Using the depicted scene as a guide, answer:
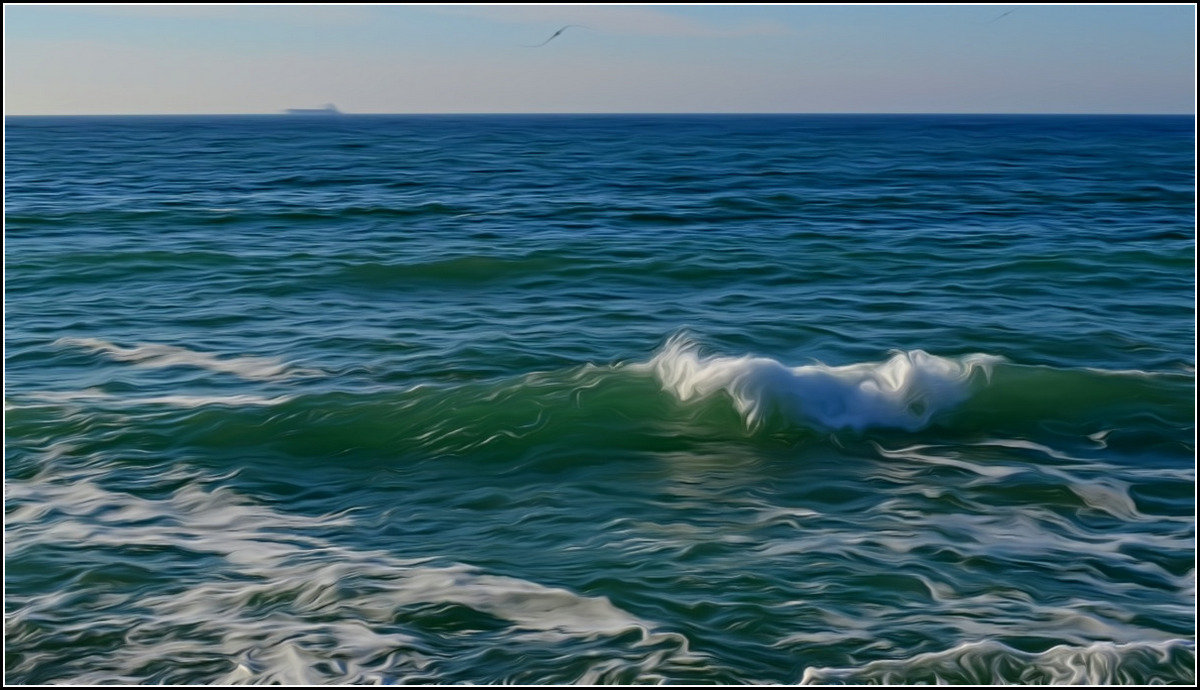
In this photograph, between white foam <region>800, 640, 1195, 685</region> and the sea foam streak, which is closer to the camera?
white foam <region>800, 640, 1195, 685</region>

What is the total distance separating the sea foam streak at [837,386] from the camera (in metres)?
9.47

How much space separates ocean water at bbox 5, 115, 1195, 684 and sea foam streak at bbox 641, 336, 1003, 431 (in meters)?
0.04

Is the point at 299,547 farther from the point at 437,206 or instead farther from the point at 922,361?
the point at 437,206

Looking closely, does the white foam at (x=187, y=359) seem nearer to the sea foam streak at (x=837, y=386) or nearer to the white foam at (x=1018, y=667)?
the sea foam streak at (x=837, y=386)

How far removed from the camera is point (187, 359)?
1179 cm

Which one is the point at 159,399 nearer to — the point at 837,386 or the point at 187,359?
the point at 187,359

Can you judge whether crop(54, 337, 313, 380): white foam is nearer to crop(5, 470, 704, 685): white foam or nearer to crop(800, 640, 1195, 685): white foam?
crop(5, 470, 704, 685): white foam

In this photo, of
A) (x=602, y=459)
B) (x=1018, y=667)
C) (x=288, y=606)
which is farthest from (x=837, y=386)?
(x=288, y=606)

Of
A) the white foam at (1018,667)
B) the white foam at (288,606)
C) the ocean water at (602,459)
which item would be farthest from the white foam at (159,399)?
the white foam at (1018,667)

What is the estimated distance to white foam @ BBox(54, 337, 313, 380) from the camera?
36.9ft

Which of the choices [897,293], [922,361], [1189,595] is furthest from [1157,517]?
[897,293]

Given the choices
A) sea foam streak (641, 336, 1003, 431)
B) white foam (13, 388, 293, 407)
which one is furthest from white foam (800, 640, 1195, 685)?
white foam (13, 388, 293, 407)

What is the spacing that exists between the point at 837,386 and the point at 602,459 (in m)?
2.43

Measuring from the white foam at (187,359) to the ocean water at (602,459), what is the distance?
0.18 feet
